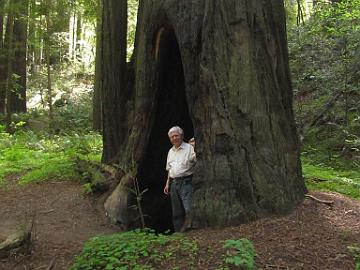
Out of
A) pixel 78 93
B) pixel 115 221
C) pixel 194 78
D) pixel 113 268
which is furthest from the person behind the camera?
pixel 78 93

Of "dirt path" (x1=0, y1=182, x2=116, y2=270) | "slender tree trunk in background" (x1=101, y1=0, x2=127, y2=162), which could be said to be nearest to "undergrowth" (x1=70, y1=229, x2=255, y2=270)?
"dirt path" (x1=0, y1=182, x2=116, y2=270)

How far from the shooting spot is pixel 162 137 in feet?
29.8

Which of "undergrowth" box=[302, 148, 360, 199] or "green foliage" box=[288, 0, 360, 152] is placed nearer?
"undergrowth" box=[302, 148, 360, 199]

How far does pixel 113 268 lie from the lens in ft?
16.3

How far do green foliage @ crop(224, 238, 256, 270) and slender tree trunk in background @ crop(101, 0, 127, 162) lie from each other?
4965 millimetres

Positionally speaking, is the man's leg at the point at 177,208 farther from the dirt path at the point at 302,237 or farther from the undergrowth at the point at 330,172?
the undergrowth at the point at 330,172

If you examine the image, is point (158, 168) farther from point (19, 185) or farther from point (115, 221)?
point (19, 185)

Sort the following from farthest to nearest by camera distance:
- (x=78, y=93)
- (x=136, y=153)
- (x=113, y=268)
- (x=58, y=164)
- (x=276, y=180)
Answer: (x=78, y=93), (x=58, y=164), (x=136, y=153), (x=276, y=180), (x=113, y=268)

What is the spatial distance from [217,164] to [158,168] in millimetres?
2972

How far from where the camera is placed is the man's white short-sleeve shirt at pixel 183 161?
7.19m

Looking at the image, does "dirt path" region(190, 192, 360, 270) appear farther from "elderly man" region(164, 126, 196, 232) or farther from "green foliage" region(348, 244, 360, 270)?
"elderly man" region(164, 126, 196, 232)

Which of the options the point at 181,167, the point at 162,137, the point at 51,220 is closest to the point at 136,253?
the point at 181,167

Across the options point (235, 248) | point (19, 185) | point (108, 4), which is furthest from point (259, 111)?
point (19, 185)

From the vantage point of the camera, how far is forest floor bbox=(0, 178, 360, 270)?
5.07 metres
